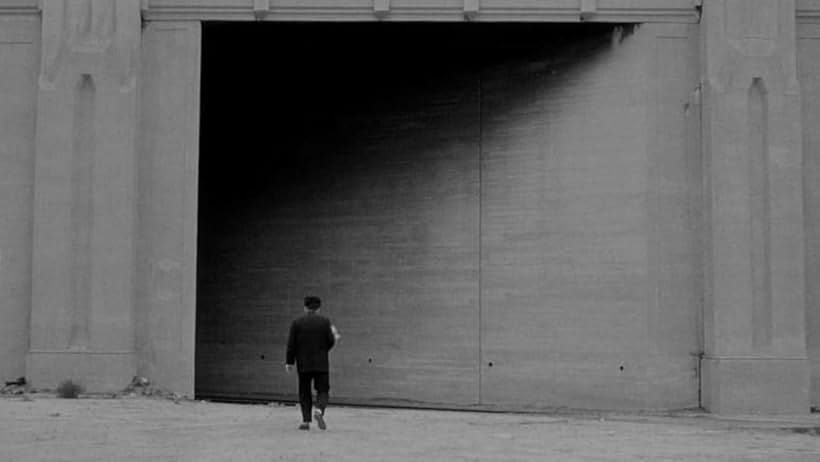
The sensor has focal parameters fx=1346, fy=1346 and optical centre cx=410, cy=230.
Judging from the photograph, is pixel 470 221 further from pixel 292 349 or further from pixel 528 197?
pixel 292 349

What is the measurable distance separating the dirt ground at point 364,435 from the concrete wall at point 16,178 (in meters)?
1.51

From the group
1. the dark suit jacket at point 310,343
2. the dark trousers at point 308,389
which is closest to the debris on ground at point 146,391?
the dark trousers at point 308,389

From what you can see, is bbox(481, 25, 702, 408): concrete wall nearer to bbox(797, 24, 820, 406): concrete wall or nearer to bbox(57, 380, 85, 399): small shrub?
bbox(797, 24, 820, 406): concrete wall

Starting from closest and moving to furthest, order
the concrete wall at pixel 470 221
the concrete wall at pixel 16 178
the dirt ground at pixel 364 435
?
the dirt ground at pixel 364 435 → the concrete wall at pixel 16 178 → the concrete wall at pixel 470 221

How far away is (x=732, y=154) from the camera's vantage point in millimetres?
21125

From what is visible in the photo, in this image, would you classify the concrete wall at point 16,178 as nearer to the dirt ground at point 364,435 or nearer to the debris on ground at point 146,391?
the dirt ground at point 364,435

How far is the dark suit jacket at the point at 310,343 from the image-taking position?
15375 mm

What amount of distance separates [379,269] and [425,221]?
145 cm

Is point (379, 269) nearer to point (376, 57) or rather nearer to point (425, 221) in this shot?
point (425, 221)

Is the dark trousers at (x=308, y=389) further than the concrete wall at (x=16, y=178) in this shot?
No

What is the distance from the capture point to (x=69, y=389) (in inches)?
Result: 805

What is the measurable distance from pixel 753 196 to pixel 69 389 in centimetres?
1099

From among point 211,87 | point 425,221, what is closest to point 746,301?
point 425,221

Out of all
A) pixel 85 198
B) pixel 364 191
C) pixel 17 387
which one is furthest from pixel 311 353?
pixel 364 191
